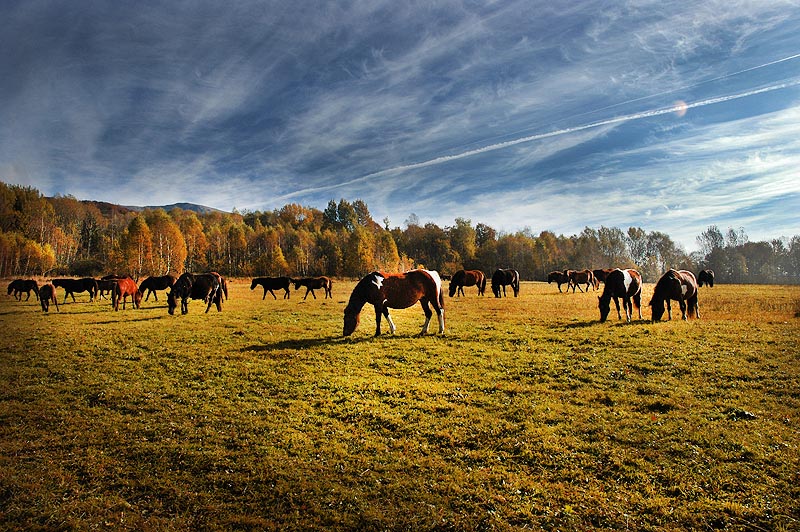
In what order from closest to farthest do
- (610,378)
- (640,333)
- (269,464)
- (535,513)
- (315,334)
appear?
1. (535,513)
2. (269,464)
3. (610,378)
4. (640,333)
5. (315,334)

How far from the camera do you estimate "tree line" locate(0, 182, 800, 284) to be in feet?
171

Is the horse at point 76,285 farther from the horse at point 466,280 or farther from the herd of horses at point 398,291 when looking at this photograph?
the horse at point 466,280

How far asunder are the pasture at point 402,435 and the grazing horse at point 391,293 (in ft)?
5.71

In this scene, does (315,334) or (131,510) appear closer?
(131,510)

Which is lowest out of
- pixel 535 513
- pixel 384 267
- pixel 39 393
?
pixel 535 513

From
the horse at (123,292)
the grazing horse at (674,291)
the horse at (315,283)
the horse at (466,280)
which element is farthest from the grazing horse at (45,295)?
the grazing horse at (674,291)

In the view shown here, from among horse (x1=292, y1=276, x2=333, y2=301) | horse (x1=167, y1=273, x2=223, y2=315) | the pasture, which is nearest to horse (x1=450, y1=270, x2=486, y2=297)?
horse (x1=292, y1=276, x2=333, y2=301)

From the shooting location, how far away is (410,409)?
7426 millimetres

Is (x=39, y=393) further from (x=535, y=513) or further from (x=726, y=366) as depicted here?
(x=726, y=366)

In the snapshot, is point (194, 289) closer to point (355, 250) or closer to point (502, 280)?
point (502, 280)

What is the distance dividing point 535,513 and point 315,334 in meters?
11.8

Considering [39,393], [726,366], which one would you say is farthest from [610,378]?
[39,393]

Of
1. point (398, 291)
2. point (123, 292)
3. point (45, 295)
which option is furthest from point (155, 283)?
point (398, 291)

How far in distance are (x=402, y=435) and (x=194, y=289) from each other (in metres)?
19.7
